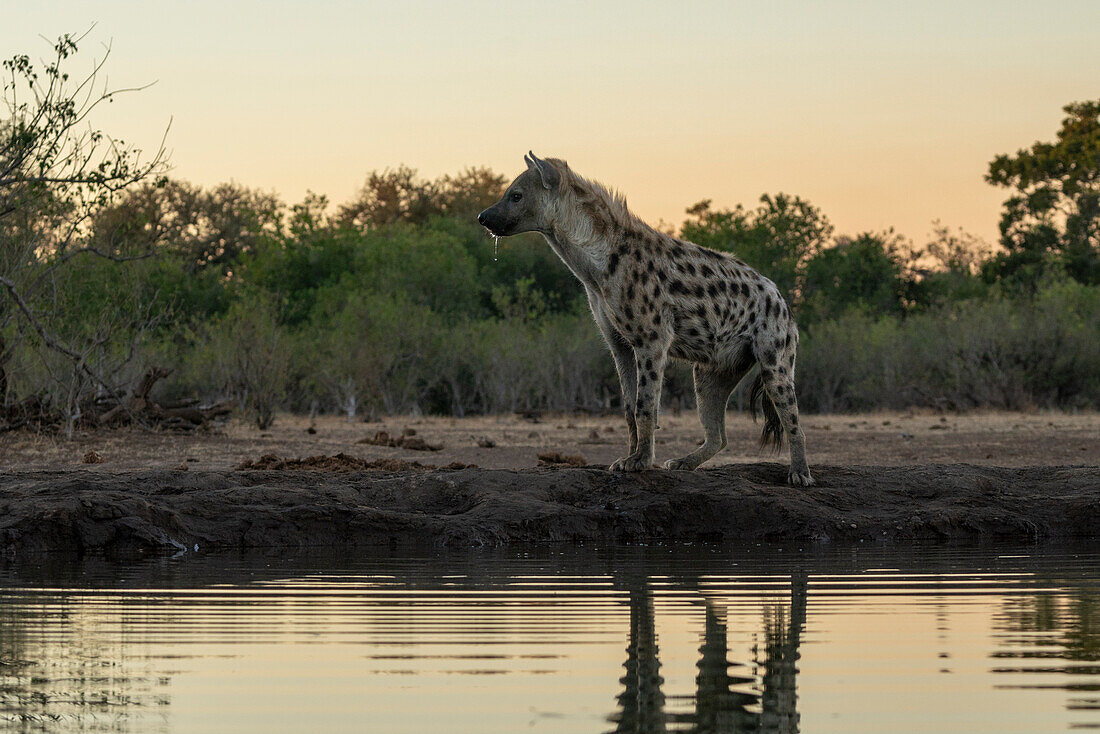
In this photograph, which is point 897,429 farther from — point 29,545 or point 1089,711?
point 1089,711

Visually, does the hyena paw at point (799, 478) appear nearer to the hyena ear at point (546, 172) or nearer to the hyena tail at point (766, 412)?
the hyena tail at point (766, 412)

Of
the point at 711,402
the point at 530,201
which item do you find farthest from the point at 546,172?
the point at 711,402

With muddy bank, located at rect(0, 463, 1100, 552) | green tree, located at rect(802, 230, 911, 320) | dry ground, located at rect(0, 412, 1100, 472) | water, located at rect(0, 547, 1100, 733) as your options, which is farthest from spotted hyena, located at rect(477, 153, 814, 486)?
green tree, located at rect(802, 230, 911, 320)

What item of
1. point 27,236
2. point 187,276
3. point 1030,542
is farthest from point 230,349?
point 1030,542

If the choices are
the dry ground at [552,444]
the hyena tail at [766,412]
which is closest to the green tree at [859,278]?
the dry ground at [552,444]

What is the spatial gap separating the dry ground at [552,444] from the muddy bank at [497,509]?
4320 millimetres

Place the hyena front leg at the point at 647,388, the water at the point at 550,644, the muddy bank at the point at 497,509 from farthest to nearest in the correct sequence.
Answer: the hyena front leg at the point at 647,388
the muddy bank at the point at 497,509
the water at the point at 550,644

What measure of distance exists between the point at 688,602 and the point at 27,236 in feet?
49.3

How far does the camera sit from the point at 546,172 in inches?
404

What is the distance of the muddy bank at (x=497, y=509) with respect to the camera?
9398 millimetres

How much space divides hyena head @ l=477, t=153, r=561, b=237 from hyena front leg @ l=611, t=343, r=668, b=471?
124 cm

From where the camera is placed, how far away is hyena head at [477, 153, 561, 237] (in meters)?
10.2

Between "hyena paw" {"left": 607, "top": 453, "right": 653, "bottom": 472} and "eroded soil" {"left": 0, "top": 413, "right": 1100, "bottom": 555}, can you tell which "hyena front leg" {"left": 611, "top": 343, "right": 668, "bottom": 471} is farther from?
"eroded soil" {"left": 0, "top": 413, "right": 1100, "bottom": 555}

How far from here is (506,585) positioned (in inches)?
298
